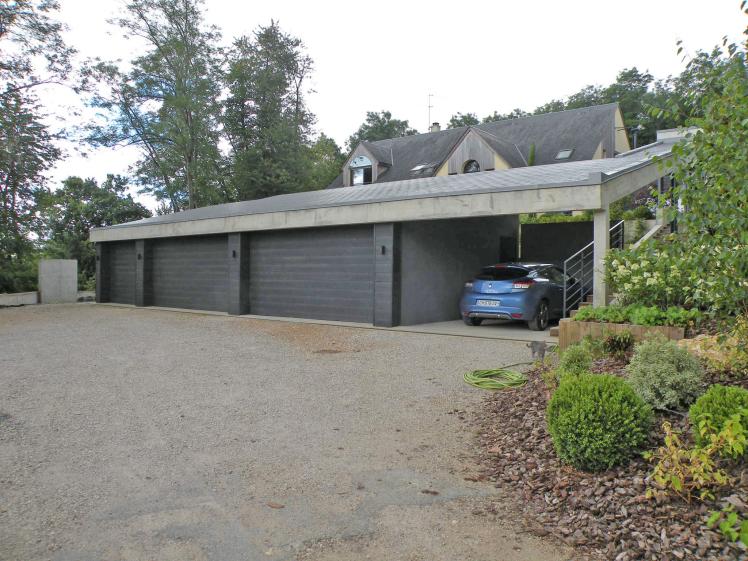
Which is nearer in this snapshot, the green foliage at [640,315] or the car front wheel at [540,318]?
the green foliage at [640,315]

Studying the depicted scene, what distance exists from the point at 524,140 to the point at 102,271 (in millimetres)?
20763

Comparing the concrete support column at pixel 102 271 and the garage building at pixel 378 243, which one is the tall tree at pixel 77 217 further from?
the garage building at pixel 378 243

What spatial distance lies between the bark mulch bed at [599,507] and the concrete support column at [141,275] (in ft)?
57.1

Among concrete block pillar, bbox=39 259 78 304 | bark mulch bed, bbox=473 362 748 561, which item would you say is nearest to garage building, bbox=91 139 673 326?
bark mulch bed, bbox=473 362 748 561

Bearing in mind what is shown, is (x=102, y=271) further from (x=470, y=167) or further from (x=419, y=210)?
(x=470, y=167)

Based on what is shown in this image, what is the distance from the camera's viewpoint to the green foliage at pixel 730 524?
7.49 ft

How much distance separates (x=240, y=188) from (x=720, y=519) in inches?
1318

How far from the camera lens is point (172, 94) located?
30578 mm

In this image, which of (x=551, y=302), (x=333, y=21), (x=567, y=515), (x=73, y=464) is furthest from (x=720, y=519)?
(x=333, y=21)

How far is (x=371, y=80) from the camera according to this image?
122 ft

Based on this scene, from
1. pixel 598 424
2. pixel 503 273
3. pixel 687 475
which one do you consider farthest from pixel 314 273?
pixel 687 475

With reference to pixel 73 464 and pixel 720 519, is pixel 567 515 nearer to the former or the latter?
pixel 720 519

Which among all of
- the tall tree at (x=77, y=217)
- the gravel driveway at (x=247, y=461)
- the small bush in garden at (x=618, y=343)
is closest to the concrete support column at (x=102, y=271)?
the tall tree at (x=77, y=217)

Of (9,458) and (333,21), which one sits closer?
(9,458)
